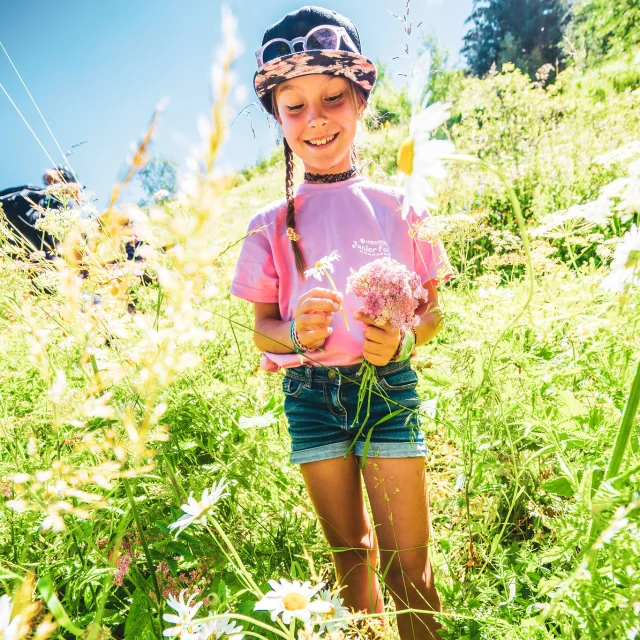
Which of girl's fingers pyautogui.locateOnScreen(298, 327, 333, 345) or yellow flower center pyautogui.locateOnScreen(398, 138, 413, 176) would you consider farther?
girl's fingers pyautogui.locateOnScreen(298, 327, 333, 345)

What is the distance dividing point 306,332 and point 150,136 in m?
0.77

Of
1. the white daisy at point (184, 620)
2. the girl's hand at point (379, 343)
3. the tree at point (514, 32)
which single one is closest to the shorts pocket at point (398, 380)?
the girl's hand at point (379, 343)

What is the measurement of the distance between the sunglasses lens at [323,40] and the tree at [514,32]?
91.9ft

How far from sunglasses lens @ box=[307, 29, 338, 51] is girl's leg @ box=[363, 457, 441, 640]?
4.24ft

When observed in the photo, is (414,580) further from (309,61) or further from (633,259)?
(309,61)

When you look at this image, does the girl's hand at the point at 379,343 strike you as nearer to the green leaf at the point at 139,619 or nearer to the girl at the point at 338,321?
the girl at the point at 338,321

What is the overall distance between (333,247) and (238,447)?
0.78m

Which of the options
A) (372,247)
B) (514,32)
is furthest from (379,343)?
(514,32)

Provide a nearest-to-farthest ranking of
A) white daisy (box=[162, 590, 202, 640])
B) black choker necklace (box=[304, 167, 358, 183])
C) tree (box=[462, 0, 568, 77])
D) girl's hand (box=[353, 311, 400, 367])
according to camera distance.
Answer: white daisy (box=[162, 590, 202, 640]) < girl's hand (box=[353, 311, 400, 367]) < black choker necklace (box=[304, 167, 358, 183]) < tree (box=[462, 0, 568, 77])

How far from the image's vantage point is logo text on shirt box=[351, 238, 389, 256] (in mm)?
1400

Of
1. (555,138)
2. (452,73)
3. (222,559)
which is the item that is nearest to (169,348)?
(222,559)

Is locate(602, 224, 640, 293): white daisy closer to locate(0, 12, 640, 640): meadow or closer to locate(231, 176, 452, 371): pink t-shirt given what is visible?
locate(0, 12, 640, 640): meadow

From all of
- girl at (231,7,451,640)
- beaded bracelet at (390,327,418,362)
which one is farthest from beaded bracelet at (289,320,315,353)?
beaded bracelet at (390,327,418,362)

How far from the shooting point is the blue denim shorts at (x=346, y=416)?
132 centimetres
